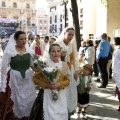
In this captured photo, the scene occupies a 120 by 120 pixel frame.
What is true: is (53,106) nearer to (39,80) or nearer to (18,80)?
(39,80)

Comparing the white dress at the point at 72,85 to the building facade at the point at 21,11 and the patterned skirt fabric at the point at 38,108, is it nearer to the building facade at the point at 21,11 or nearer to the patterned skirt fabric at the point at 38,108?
the patterned skirt fabric at the point at 38,108

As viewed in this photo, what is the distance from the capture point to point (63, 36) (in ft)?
17.8

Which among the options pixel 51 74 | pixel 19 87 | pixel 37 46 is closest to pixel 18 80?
pixel 19 87

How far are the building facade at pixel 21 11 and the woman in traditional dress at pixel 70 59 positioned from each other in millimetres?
79536

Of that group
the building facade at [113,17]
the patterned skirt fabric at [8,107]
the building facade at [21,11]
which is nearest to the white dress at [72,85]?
the patterned skirt fabric at [8,107]

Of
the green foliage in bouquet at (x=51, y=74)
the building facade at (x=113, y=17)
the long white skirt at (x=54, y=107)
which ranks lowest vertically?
the long white skirt at (x=54, y=107)

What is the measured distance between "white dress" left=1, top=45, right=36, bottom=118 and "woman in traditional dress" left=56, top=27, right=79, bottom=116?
721mm

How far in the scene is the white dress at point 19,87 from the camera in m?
5.09

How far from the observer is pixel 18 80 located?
5.12m

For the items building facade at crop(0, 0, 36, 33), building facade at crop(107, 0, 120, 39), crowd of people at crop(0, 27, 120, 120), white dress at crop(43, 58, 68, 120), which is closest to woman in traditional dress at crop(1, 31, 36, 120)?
crowd of people at crop(0, 27, 120, 120)

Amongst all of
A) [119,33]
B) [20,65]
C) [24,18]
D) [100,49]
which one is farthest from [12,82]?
[24,18]

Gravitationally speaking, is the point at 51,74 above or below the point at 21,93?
above

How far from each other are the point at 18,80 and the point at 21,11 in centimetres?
8556

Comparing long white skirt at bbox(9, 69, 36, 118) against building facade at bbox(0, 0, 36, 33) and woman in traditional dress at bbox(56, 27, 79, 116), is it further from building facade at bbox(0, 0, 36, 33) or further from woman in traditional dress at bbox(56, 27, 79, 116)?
building facade at bbox(0, 0, 36, 33)
